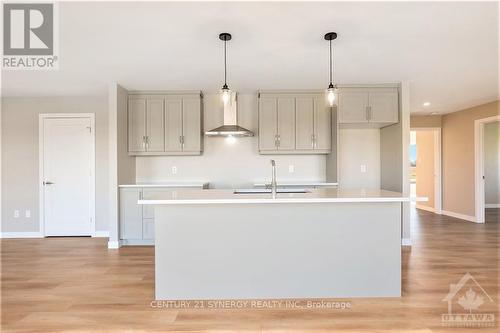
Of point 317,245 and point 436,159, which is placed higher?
point 436,159

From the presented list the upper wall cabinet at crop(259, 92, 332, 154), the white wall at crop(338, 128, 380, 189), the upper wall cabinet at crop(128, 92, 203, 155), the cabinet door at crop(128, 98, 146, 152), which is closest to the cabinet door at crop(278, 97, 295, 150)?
the upper wall cabinet at crop(259, 92, 332, 154)

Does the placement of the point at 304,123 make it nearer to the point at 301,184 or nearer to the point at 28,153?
the point at 301,184

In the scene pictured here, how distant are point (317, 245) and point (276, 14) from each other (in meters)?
1.97

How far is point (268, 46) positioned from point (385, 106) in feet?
7.77

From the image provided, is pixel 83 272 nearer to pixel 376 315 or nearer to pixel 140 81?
pixel 140 81

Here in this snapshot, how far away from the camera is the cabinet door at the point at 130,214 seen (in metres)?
4.57

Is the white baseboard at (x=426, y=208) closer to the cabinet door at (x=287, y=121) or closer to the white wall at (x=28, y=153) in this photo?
the cabinet door at (x=287, y=121)

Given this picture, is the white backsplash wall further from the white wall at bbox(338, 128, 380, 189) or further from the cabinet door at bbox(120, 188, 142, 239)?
the cabinet door at bbox(120, 188, 142, 239)

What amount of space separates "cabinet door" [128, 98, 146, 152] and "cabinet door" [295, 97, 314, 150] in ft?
8.07

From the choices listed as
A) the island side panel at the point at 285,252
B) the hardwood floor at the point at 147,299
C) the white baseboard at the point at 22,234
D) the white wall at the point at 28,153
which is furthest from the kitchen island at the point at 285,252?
the white baseboard at the point at 22,234

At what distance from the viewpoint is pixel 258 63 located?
367 cm

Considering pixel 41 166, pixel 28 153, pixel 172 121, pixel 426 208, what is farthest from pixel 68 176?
pixel 426 208

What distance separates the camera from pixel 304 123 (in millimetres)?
4992

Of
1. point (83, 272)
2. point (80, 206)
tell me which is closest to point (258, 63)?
point (83, 272)
